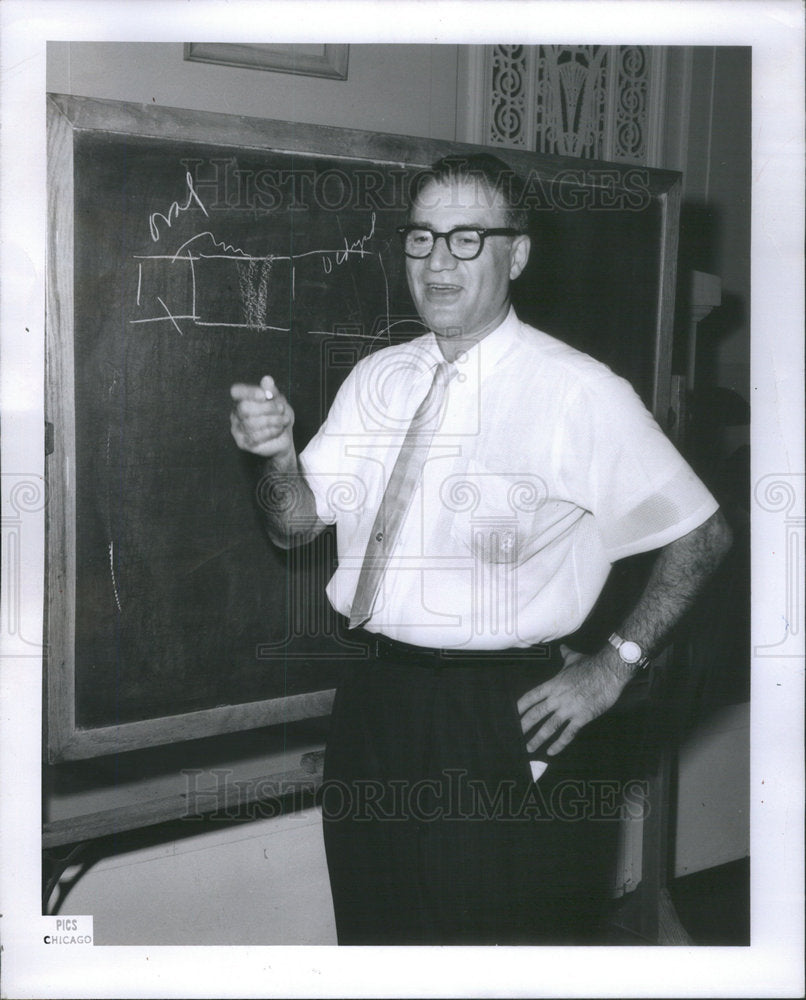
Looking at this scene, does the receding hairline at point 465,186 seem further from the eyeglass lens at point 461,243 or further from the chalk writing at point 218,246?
the chalk writing at point 218,246

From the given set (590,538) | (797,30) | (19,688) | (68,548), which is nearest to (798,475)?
(590,538)

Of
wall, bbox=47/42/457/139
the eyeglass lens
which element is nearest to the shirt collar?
the eyeglass lens

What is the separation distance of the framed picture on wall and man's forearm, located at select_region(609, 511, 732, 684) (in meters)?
0.81

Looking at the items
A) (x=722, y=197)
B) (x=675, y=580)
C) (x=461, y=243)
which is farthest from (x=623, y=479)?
(x=722, y=197)

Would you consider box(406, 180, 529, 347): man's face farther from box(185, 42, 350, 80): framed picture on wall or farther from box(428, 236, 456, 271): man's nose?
box(185, 42, 350, 80): framed picture on wall

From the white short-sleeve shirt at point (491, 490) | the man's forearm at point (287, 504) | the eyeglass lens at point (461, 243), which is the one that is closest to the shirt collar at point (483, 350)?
the white short-sleeve shirt at point (491, 490)

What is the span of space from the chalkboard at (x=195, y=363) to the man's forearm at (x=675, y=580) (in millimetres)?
354

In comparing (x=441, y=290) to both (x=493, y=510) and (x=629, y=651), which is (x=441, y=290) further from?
(x=629, y=651)

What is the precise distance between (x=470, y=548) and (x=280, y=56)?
73 centimetres

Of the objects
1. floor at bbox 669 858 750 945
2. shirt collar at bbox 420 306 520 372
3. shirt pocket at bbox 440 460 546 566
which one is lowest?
floor at bbox 669 858 750 945

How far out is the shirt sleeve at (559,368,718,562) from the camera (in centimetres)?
125

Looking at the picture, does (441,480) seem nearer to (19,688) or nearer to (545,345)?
(545,345)

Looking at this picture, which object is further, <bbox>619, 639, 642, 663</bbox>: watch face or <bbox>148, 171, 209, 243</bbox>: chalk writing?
<bbox>619, 639, 642, 663</bbox>: watch face

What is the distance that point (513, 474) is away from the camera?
1.26 metres
